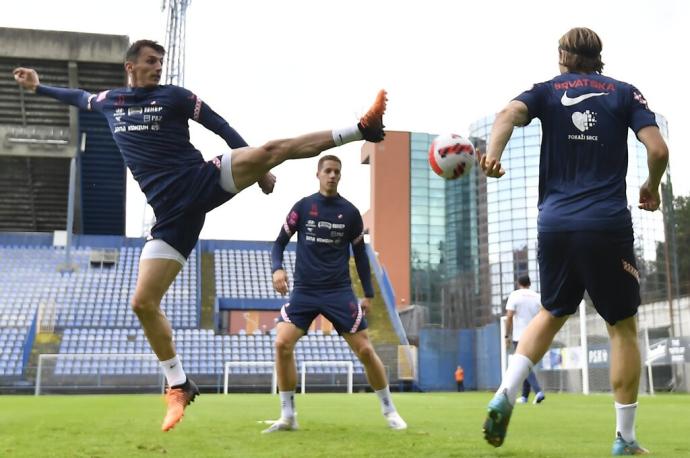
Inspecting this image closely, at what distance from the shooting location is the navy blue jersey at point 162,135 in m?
4.79

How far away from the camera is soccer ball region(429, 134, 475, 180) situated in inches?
189

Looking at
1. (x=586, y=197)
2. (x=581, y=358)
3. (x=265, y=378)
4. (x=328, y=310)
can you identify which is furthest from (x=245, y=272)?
(x=586, y=197)

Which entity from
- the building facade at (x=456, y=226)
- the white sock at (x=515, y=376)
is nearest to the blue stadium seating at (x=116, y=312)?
the white sock at (x=515, y=376)

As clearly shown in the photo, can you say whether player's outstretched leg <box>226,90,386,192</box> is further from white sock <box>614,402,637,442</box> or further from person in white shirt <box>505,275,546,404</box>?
person in white shirt <box>505,275,546,404</box>

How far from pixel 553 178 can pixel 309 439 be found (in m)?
2.54

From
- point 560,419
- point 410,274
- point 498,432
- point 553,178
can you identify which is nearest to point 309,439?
point 498,432

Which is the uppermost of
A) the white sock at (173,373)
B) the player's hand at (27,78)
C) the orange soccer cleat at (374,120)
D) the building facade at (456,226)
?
the building facade at (456,226)

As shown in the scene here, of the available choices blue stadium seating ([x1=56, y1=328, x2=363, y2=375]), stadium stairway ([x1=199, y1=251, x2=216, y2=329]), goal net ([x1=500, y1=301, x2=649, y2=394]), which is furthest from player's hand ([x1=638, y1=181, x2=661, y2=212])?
stadium stairway ([x1=199, y1=251, x2=216, y2=329])

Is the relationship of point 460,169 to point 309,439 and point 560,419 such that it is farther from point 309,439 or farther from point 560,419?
point 560,419

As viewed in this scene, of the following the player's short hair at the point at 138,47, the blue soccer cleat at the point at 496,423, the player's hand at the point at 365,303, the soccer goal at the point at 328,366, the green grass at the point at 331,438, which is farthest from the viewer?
the soccer goal at the point at 328,366

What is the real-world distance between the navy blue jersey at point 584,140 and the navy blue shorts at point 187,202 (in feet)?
6.55

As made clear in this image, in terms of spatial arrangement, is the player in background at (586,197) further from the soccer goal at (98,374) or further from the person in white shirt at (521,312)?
the soccer goal at (98,374)

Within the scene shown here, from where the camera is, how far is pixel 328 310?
6352 millimetres

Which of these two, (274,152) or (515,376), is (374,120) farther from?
(515,376)
